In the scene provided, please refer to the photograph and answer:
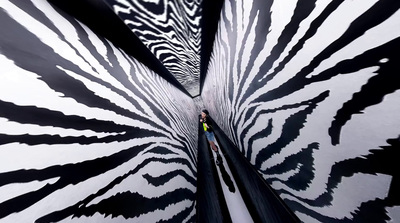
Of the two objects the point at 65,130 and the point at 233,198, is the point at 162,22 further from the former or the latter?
the point at 233,198

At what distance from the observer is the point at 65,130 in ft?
2.62

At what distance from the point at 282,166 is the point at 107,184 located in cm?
164

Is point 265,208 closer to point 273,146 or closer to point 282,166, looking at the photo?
point 282,166

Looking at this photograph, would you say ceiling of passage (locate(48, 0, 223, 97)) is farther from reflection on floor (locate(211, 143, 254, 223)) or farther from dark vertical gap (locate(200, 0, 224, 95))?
reflection on floor (locate(211, 143, 254, 223))

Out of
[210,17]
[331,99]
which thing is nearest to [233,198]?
[331,99]

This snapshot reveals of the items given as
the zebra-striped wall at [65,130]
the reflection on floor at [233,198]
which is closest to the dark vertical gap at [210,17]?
the zebra-striped wall at [65,130]

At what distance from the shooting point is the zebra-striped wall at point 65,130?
611 mm

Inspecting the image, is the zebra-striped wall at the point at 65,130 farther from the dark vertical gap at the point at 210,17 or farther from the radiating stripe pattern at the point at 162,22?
the dark vertical gap at the point at 210,17

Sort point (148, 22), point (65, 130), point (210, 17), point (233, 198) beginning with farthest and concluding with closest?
point (233, 198), point (210, 17), point (148, 22), point (65, 130)

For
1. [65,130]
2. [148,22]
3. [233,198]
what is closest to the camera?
[65,130]

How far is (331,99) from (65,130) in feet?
5.09

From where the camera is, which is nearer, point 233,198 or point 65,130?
point 65,130

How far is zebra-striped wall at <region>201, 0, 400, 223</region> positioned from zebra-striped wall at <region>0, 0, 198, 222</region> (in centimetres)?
139

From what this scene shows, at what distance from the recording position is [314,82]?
3.13 ft
